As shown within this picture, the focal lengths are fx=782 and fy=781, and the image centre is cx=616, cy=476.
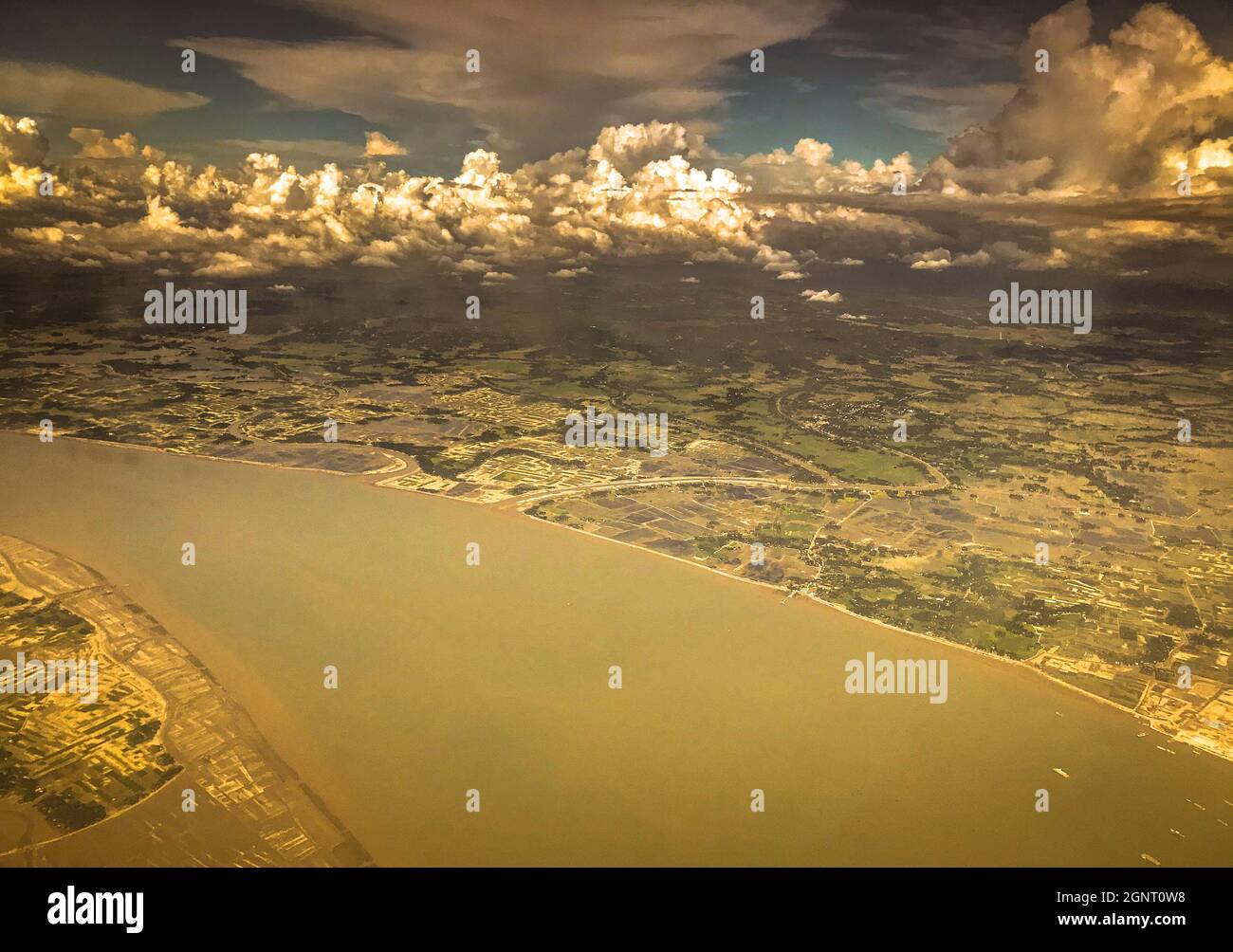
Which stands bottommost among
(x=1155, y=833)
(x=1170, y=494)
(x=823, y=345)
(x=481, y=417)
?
(x=1155, y=833)

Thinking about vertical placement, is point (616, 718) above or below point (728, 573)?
below

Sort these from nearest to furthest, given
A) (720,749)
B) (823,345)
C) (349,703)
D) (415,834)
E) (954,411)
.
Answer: (415,834) → (720,749) → (349,703) → (954,411) → (823,345)

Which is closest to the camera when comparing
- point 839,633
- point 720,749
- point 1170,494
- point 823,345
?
point 720,749

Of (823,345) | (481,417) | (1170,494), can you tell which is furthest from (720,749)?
(823,345)

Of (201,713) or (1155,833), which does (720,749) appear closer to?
(1155,833)

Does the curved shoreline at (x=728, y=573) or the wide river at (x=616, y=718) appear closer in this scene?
the wide river at (x=616, y=718)

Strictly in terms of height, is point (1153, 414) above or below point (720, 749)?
above

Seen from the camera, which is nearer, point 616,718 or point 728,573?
point 616,718

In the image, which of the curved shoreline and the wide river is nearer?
the wide river
